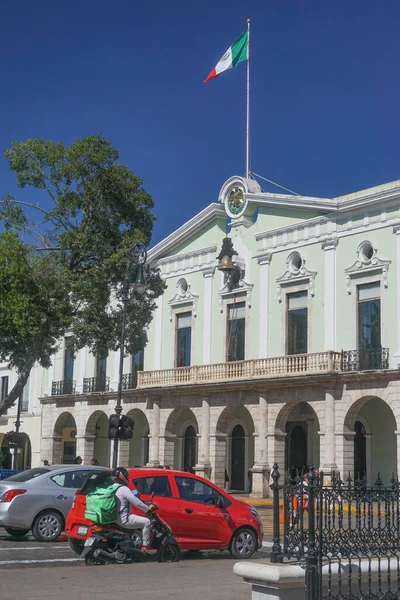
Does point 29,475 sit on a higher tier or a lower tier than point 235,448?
lower

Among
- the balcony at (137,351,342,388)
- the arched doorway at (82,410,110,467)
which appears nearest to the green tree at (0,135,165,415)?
the balcony at (137,351,342,388)

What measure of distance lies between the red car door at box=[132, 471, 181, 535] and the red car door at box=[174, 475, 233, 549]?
113 millimetres

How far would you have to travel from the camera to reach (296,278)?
34.1 m

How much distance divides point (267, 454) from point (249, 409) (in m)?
2.04

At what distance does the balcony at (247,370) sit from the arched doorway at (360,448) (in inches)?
113

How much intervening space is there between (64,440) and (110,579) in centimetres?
3559

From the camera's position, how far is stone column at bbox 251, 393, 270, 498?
32.9 m

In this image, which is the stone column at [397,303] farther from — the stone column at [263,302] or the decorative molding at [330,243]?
the stone column at [263,302]

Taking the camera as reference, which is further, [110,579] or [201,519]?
[201,519]

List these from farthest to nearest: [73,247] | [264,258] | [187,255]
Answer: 1. [187,255]
2. [264,258]
3. [73,247]

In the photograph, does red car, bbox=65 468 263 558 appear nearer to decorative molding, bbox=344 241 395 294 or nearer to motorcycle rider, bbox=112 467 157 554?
motorcycle rider, bbox=112 467 157 554

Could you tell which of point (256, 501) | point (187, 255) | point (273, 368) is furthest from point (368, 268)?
point (187, 255)

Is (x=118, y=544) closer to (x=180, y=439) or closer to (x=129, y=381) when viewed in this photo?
(x=180, y=439)

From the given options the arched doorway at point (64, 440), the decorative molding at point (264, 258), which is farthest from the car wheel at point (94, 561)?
the arched doorway at point (64, 440)
